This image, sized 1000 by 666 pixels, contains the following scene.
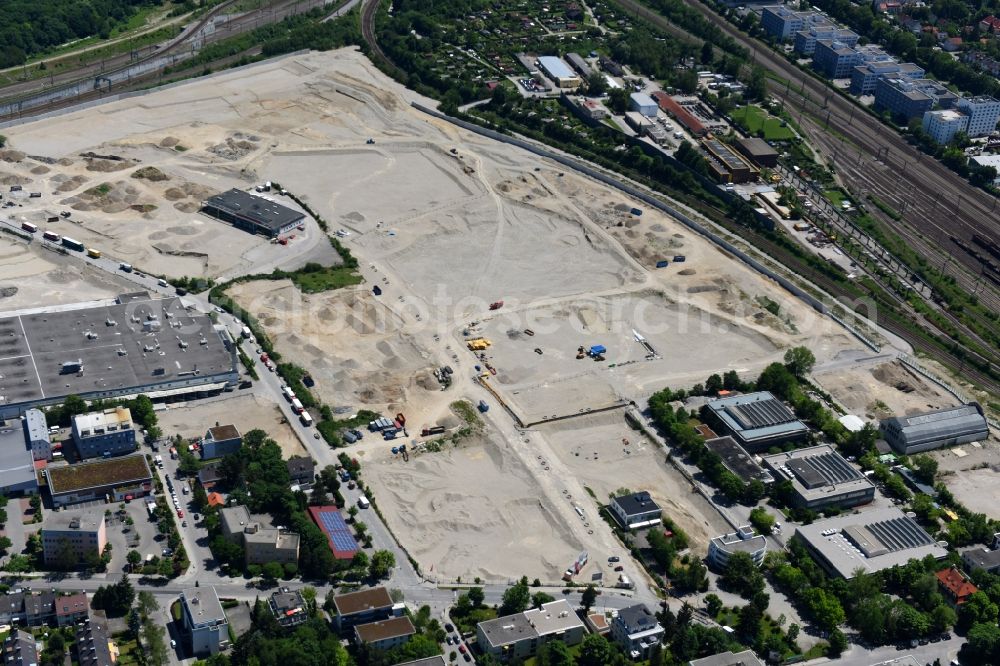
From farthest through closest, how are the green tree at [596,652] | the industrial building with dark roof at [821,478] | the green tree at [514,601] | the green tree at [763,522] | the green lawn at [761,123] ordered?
the green lawn at [761,123] → the industrial building with dark roof at [821,478] → the green tree at [763,522] → the green tree at [514,601] → the green tree at [596,652]

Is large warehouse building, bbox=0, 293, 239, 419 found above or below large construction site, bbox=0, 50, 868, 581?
above

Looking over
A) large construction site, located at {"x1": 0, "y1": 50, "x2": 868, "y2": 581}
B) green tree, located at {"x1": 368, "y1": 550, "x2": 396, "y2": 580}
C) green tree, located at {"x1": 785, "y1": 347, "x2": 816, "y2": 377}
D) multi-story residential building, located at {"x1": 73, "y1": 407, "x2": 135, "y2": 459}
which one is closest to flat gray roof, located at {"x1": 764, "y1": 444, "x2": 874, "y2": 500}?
large construction site, located at {"x1": 0, "y1": 50, "x2": 868, "y2": 581}

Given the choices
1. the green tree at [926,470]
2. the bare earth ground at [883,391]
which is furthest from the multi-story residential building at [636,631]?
the bare earth ground at [883,391]

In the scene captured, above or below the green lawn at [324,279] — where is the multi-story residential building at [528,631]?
below

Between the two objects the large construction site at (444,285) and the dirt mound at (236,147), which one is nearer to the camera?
the large construction site at (444,285)

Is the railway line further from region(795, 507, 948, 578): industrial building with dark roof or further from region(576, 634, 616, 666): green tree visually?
region(795, 507, 948, 578): industrial building with dark roof

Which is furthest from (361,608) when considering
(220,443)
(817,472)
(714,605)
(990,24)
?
(990,24)

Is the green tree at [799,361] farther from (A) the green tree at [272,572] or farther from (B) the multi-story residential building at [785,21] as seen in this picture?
(B) the multi-story residential building at [785,21]

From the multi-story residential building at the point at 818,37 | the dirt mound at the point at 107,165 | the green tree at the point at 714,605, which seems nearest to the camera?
the green tree at the point at 714,605
